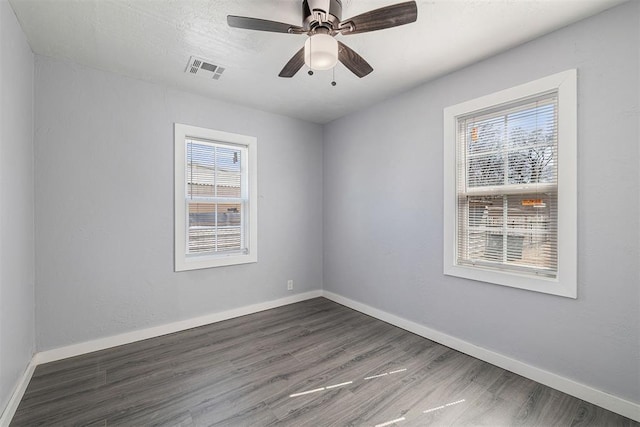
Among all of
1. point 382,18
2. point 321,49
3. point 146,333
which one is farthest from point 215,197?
point 382,18

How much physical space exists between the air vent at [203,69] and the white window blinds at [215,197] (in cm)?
80

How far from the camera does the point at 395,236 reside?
3320mm

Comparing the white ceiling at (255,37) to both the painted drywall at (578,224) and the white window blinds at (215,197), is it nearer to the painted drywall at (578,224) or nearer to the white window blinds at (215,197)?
the painted drywall at (578,224)

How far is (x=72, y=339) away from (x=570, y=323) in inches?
165

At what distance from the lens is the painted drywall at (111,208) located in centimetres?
249

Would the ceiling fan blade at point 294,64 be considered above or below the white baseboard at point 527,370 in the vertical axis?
above

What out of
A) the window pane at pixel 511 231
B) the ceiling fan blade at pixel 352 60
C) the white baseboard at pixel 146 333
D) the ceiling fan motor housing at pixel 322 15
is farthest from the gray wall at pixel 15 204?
the window pane at pixel 511 231

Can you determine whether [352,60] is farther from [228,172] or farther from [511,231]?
[228,172]

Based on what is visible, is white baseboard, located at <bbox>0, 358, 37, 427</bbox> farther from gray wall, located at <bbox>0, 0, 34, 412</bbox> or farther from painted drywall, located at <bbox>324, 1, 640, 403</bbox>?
painted drywall, located at <bbox>324, 1, 640, 403</bbox>

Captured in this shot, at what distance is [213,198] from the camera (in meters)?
3.44

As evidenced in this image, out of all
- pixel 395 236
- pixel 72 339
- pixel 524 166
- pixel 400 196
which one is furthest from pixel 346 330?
pixel 72 339

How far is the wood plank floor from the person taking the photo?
1.83 m

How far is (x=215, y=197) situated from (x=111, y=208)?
105cm

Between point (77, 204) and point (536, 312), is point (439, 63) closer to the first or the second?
point (536, 312)
